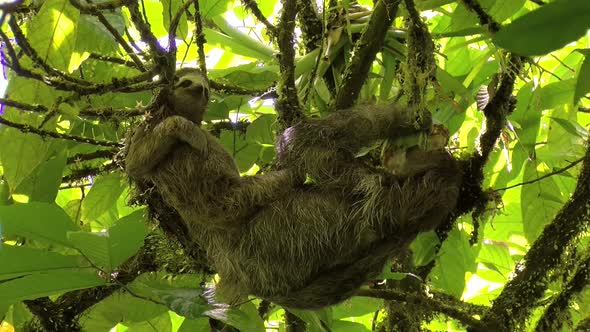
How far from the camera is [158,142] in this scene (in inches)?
104

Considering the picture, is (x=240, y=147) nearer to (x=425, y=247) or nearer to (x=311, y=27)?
(x=311, y=27)

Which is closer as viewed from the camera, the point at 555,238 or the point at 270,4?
the point at 555,238

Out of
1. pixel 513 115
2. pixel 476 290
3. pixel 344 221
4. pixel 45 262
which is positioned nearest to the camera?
pixel 45 262

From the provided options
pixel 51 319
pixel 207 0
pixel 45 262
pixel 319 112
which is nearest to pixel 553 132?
pixel 319 112

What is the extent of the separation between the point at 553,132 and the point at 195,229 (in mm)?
2043

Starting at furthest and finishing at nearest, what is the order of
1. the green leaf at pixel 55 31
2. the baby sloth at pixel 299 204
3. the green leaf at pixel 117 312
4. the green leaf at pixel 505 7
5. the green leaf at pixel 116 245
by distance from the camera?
1. the green leaf at pixel 117 312
2. the green leaf at pixel 505 7
3. the baby sloth at pixel 299 204
4. the green leaf at pixel 55 31
5. the green leaf at pixel 116 245

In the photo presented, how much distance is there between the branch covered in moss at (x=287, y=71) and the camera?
2725 millimetres

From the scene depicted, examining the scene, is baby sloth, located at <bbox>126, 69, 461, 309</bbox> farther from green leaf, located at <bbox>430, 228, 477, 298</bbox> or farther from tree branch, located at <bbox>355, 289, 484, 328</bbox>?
green leaf, located at <bbox>430, 228, 477, 298</bbox>

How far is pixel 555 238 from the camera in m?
3.15

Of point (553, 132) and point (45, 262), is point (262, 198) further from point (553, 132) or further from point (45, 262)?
point (553, 132)

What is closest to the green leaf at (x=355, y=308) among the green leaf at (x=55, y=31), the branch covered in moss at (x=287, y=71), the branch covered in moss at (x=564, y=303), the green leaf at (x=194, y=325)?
the green leaf at (x=194, y=325)

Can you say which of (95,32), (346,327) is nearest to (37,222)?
(95,32)

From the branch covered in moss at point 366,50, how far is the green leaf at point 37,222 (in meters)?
1.46

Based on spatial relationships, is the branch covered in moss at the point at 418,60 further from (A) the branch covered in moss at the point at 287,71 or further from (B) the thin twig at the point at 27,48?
(B) the thin twig at the point at 27,48
